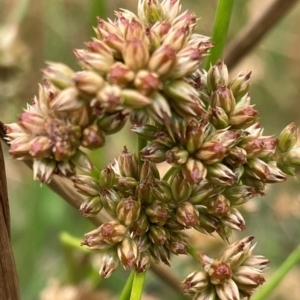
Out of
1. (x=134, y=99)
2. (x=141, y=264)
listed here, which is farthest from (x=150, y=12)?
(x=141, y=264)

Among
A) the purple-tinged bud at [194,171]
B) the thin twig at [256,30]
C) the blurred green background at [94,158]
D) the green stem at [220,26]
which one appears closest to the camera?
the purple-tinged bud at [194,171]

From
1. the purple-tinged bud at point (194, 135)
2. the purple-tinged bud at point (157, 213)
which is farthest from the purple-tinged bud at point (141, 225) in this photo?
the purple-tinged bud at point (194, 135)

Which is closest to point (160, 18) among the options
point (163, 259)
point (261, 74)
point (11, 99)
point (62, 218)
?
point (163, 259)

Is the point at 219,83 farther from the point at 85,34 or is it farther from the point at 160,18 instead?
the point at 85,34

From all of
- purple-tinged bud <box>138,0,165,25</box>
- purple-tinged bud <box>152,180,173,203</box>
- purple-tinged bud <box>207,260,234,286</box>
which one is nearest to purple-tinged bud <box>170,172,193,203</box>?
purple-tinged bud <box>152,180,173,203</box>

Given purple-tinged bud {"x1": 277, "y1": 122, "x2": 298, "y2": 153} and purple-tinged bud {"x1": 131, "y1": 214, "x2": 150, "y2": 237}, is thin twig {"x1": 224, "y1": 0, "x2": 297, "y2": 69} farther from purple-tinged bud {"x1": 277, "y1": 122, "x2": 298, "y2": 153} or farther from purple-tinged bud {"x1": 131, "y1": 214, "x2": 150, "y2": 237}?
purple-tinged bud {"x1": 131, "y1": 214, "x2": 150, "y2": 237}

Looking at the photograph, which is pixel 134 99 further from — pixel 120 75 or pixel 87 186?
pixel 87 186

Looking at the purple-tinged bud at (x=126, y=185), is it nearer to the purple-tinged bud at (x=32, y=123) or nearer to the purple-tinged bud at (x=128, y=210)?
the purple-tinged bud at (x=128, y=210)
